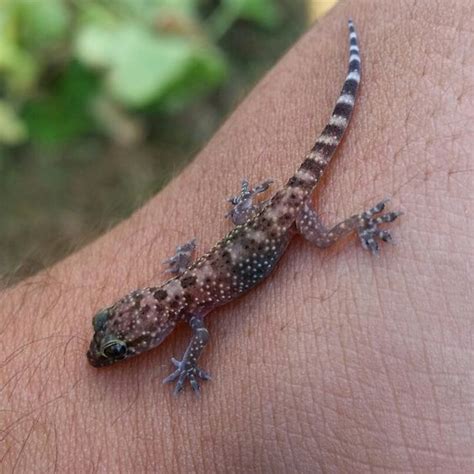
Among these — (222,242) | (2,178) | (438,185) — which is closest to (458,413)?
(438,185)

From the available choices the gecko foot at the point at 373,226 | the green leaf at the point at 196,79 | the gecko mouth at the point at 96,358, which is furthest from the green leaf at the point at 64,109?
the gecko foot at the point at 373,226

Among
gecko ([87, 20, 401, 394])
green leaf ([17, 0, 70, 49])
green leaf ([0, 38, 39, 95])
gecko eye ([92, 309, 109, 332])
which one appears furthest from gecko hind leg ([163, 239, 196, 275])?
green leaf ([17, 0, 70, 49])

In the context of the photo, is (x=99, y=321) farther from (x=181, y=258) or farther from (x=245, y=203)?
(x=245, y=203)

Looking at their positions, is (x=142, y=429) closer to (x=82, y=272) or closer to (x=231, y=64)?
(x=82, y=272)

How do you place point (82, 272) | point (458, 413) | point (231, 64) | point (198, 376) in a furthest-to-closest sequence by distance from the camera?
point (231, 64) → point (82, 272) → point (198, 376) → point (458, 413)

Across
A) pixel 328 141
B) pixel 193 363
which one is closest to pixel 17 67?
pixel 328 141

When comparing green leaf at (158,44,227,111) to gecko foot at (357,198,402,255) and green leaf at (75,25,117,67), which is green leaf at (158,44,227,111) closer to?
green leaf at (75,25,117,67)

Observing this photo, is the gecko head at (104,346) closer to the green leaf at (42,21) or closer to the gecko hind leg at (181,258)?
the gecko hind leg at (181,258)
